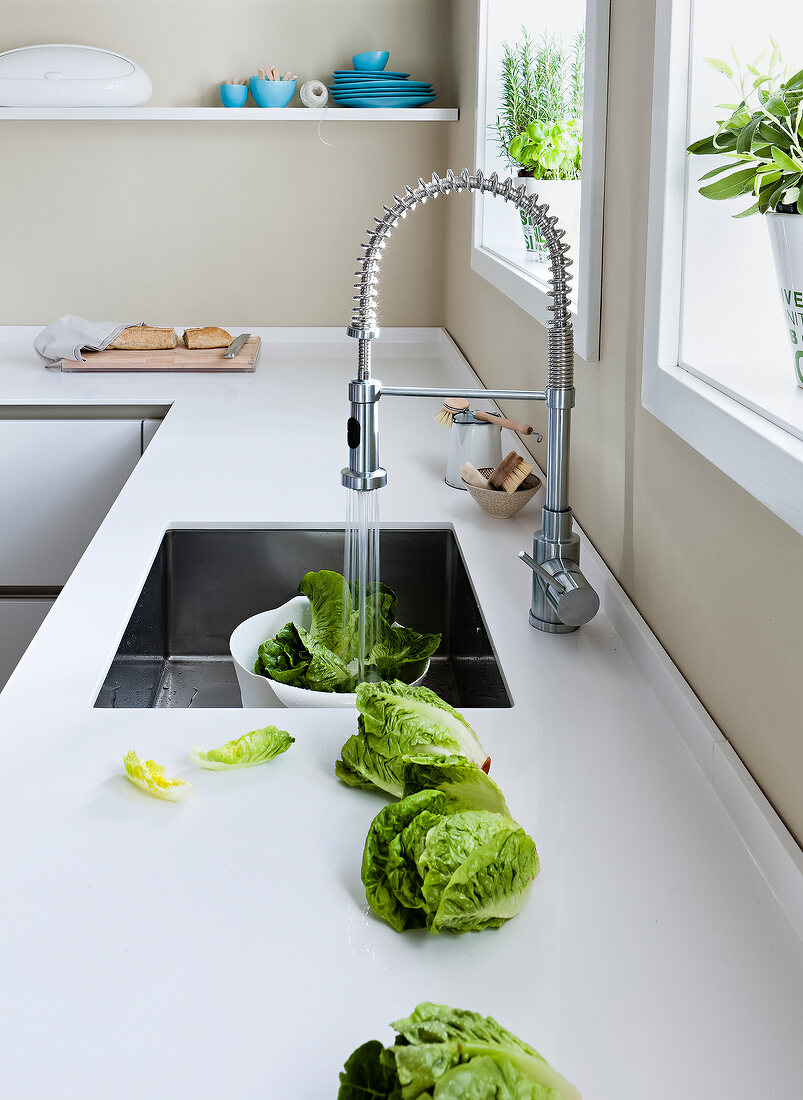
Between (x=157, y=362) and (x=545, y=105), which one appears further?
(x=157, y=362)

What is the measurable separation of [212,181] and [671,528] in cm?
225

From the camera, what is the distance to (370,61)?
8.77 ft

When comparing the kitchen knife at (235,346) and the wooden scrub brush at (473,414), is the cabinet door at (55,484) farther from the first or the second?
the wooden scrub brush at (473,414)

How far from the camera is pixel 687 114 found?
3.08ft

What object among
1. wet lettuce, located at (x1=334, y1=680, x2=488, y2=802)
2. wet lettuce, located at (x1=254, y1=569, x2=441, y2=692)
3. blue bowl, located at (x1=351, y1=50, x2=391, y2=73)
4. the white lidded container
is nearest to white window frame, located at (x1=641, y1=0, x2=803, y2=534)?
wet lettuce, located at (x1=334, y1=680, x2=488, y2=802)

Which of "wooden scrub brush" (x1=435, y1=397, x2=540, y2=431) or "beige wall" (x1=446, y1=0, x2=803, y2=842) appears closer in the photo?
"beige wall" (x1=446, y1=0, x2=803, y2=842)

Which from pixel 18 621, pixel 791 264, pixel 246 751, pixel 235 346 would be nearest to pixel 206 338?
pixel 235 346

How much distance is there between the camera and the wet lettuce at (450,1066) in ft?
1.63

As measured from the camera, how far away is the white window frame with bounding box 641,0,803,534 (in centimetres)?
81

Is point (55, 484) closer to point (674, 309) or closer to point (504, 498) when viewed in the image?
point (504, 498)

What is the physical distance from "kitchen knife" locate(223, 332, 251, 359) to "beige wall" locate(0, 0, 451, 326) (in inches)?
8.2

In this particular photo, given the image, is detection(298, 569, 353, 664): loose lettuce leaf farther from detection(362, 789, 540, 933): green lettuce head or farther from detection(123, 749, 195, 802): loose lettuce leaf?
detection(362, 789, 540, 933): green lettuce head

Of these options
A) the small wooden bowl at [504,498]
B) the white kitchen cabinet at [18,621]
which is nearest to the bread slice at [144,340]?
the white kitchen cabinet at [18,621]

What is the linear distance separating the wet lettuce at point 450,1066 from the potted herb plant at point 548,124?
143cm
